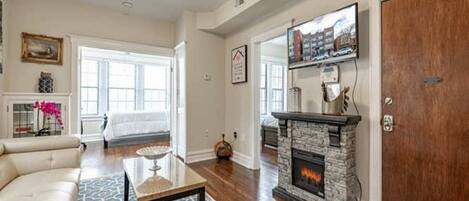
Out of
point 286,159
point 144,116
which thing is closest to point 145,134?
point 144,116

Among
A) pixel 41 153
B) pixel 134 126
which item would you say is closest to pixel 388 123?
pixel 41 153

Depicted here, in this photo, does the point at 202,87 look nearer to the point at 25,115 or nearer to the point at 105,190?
the point at 105,190

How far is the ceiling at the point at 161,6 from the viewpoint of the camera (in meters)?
3.87

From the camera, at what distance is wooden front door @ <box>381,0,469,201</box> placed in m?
1.66

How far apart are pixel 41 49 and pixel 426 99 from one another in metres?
5.06

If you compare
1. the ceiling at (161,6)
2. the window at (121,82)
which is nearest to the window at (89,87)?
the window at (121,82)

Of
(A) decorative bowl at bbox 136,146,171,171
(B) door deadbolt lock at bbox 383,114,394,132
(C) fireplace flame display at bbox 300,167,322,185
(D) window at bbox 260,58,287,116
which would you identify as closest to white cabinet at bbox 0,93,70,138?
(A) decorative bowl at bbox 136,146,171,171

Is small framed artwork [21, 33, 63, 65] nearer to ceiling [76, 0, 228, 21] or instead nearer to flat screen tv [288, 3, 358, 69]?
ceiling [76, 0, 228, 21]

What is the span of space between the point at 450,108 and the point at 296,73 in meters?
1.55

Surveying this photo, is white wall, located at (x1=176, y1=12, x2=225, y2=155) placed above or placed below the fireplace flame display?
above

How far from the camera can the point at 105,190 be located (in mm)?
2809

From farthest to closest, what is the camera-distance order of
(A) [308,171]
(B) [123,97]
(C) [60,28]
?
(B) [123,97], (C) [60,28], (A) [308,171]

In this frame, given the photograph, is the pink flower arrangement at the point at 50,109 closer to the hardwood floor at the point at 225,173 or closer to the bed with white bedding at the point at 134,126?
the hardwood floor at the point at 225,173

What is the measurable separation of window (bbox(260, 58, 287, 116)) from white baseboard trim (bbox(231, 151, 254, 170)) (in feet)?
8.12
